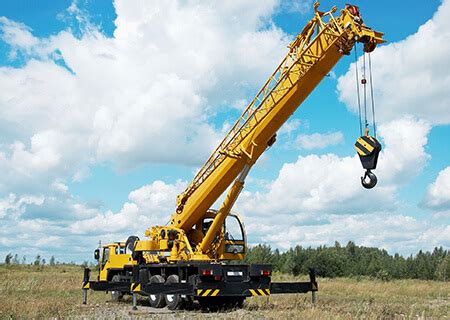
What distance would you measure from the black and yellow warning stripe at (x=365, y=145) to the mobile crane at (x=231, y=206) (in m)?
0.03

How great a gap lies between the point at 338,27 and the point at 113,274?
13807mm

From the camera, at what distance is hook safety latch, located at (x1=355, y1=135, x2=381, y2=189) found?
13.1 metres

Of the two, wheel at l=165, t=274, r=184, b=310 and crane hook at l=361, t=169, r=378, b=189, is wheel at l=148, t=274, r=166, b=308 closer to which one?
wheel at l=165, t=274, r=184, b=310

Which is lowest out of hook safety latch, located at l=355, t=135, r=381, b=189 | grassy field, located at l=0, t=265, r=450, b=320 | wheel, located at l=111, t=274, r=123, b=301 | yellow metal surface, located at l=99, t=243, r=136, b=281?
grassy field, located at l=0, t=265, r=450, b=320

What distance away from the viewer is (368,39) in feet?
45.0

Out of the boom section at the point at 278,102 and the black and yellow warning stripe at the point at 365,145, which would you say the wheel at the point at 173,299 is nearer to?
the boom section at the point at 278,102

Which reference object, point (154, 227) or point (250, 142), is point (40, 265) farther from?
point (250, 142)

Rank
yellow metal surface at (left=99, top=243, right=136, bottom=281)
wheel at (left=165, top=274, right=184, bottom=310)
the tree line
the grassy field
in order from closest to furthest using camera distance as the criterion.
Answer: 1. the grassy field
2. wheel at (left=165, top=274, right=184, bottom=310)
3. yellow metal surface at (left=99, top=243, right=136, bottom=281)
4. the tree line

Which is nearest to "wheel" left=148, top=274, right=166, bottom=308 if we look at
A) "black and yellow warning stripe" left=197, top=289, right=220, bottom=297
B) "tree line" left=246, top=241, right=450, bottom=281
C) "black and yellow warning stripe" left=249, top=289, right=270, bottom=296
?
"black and yellow warning stripe" left=197, top=289, right=220, bottom=297

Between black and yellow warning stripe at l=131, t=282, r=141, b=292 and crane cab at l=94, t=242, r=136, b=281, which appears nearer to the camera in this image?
black and yellow warning stripe at l=131, t=282, r=141, b=292

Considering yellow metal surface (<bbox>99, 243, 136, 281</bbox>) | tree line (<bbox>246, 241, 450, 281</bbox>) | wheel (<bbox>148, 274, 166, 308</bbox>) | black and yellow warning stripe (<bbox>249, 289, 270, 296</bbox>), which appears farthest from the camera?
tree line (<bbox>246, 241, 450, 281</bbox>)

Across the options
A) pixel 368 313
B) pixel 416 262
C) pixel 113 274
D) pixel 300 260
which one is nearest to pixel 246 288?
pixel 368 313

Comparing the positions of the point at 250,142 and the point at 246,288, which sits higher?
the point at 250,142

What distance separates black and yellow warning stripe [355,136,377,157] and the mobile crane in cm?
3
